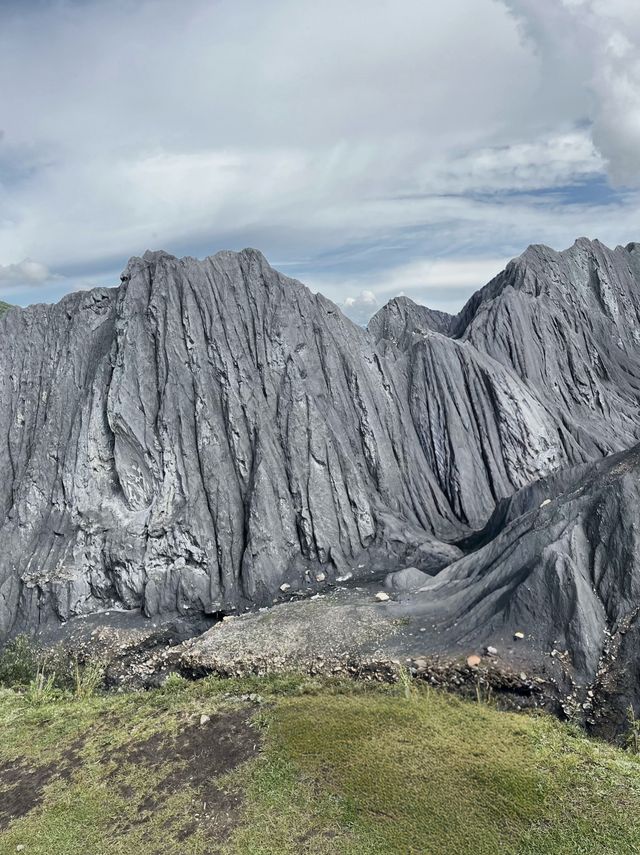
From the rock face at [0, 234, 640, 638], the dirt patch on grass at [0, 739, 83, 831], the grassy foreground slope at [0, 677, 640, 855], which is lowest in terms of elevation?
the grassy foreground slope at [0, 677, 640, 855]

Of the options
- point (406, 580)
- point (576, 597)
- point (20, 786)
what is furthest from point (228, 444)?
point (20, 786)

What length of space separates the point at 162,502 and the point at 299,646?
14.2 meters

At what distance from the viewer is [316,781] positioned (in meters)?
10.7

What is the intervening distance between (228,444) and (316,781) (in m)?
24.1

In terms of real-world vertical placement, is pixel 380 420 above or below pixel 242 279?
below

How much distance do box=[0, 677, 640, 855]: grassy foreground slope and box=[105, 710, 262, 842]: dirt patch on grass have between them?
0.03 m

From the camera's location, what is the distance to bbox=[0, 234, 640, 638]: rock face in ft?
97.6

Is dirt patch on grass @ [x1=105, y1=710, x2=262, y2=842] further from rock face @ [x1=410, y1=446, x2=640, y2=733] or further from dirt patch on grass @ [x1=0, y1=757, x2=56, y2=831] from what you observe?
rock face @ [x1=410, y1=446, x2=640, y2=733]

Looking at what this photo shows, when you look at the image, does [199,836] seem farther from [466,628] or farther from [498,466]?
[498,466]

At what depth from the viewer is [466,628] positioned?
1852 centimetres

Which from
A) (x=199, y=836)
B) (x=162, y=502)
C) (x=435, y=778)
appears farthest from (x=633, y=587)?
(x=162, y=502)

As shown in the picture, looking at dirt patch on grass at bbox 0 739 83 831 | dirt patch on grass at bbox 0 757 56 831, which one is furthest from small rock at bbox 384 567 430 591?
dirt patch on grass at bbox 0 757 56 831

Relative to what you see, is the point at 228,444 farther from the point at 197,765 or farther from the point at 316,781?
the point at 316,781

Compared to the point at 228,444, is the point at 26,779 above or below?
below
